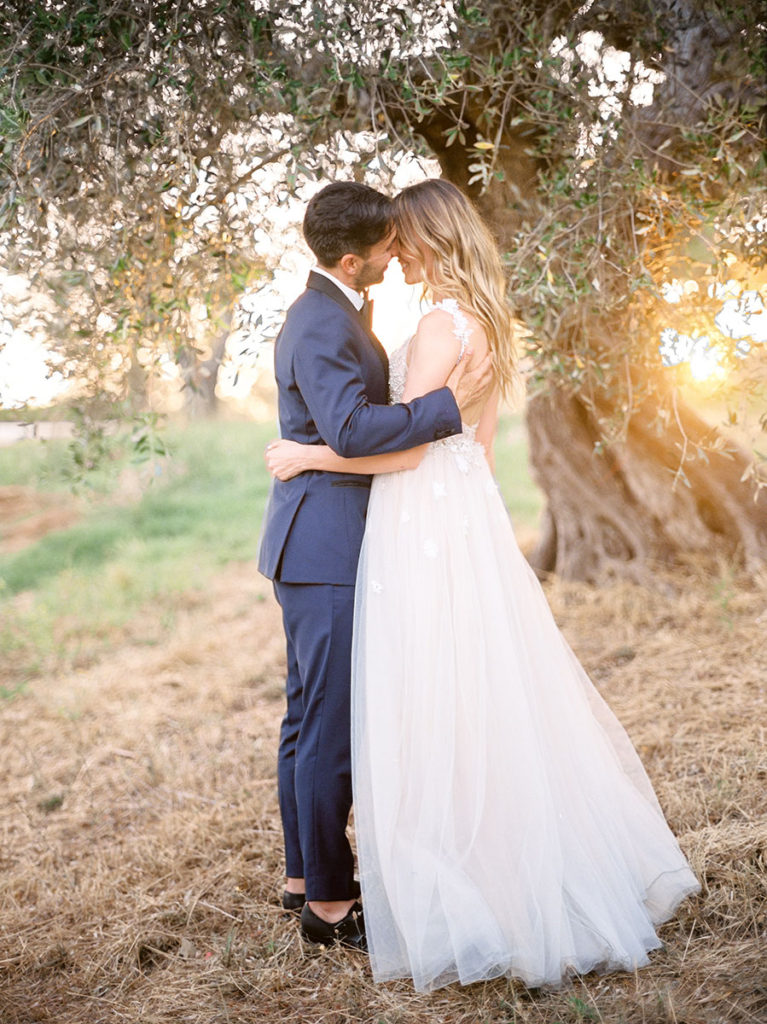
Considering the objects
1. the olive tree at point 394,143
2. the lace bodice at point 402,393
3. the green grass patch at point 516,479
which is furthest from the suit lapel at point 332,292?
the green grass patch at point 516,479

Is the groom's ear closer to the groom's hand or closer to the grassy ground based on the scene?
the groom's hand

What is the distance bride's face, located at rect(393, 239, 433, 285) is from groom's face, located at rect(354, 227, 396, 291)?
3cm

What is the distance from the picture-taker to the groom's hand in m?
3.05

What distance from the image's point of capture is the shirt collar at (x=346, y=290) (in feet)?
10.1

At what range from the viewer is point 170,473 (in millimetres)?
13008

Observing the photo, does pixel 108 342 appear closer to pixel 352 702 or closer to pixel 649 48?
pixel 352 702

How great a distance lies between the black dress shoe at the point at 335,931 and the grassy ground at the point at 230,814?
54mm

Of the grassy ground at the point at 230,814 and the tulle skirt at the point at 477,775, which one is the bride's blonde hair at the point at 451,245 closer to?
the tulle skirt at the point at 477,775

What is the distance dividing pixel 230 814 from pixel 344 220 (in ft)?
9.54

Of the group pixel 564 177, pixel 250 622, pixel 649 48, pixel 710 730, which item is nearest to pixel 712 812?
pixel 710 730

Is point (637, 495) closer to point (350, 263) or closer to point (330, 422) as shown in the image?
point (350, 263)

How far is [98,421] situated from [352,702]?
2.96 meters

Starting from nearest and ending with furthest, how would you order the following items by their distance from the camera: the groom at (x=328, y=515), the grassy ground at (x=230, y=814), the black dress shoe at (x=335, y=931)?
the grassy ground at (x=230, y=814) < the groom at (x=328, y=515) < the black dress shoe at (x=335, y=931)

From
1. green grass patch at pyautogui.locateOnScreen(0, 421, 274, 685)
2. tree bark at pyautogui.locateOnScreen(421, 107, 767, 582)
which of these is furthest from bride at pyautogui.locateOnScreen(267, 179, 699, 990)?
green grass patch at pyautogui.locateOnScreen(0, 421, 274, 685)
